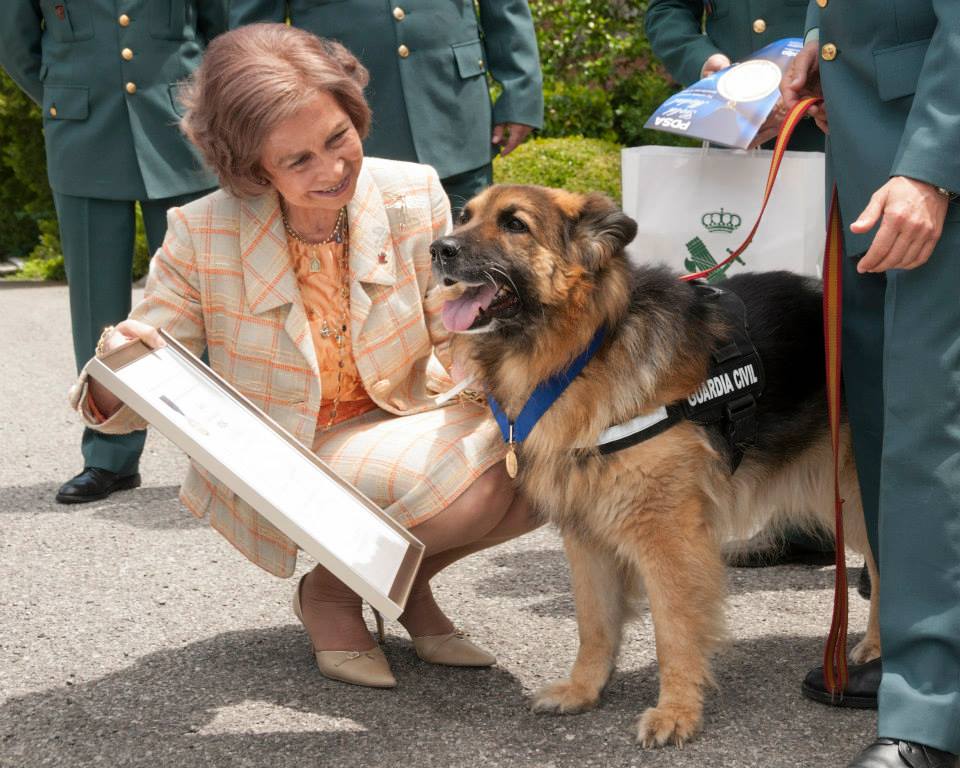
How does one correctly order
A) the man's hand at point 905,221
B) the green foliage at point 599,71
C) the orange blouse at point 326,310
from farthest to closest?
the green foliage at point 599,71, the orange blouse at point 326,310, the man's hand at point 905,221

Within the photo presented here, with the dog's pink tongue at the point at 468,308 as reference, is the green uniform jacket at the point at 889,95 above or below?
above

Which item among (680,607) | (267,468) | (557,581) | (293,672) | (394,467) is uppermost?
(267,468)

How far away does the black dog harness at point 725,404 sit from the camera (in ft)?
9.30

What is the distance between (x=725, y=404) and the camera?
291 cm

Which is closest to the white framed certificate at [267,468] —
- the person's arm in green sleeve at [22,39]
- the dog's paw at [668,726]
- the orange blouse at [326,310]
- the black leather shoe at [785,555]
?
the orange blouse at [326,310]

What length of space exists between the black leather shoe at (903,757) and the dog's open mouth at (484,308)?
1253mm

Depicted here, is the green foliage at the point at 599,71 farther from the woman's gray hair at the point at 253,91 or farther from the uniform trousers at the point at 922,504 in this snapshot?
the uniform trousers at the point at 922,504

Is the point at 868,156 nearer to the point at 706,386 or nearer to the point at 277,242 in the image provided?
the point at 706,386

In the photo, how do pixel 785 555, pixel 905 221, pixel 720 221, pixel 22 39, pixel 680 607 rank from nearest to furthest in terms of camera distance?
pixel 905 221
pixel 680 607
pixel 720 221
pixel 785 555
pixel 22 39

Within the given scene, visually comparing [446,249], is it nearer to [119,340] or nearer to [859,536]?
[119,340]

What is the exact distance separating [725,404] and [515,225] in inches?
26.4

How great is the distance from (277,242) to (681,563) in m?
1.34

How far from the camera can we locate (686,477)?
282 cm

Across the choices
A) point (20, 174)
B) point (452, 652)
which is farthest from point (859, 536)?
point (20, 174)
